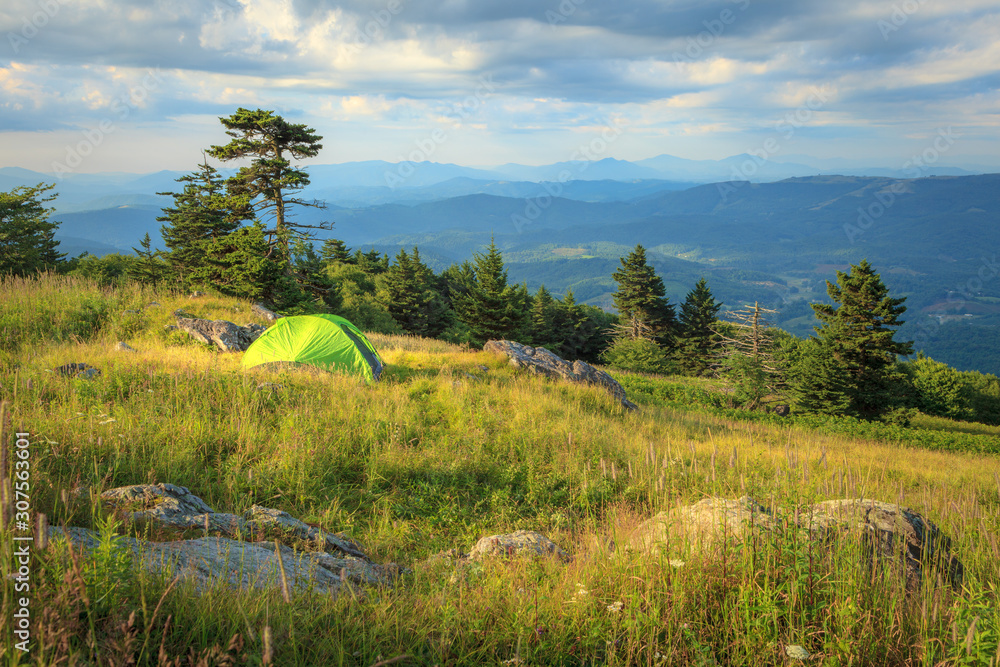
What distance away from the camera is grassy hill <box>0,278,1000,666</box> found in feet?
7.75

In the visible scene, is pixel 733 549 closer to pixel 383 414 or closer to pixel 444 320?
pixel 383 414

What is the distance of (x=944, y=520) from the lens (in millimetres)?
4672

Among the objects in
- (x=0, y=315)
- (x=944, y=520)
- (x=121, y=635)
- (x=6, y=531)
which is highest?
(x=0, y=315)

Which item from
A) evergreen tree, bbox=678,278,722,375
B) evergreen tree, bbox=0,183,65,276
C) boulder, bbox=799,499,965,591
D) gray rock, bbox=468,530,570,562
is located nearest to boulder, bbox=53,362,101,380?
gray rock, bbox=468,530,570,562

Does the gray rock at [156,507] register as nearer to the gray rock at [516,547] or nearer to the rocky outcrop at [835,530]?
the gray rock at [516,547]

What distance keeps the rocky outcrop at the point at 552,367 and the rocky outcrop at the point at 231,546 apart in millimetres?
10494

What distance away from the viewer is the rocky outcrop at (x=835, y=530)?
10.5 ft

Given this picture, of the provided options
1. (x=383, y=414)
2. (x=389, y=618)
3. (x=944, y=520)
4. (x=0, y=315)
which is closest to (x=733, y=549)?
(x=389, y=618)

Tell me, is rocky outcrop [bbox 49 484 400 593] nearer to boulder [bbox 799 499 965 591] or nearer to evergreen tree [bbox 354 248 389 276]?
boulder [bbox 799 499 965 591]

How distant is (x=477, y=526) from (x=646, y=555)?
2.67m

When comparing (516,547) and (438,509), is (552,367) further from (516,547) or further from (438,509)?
(516,547)

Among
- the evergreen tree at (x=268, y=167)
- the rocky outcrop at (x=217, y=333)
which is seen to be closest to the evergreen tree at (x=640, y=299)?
→ the evergreen tree at (x=268, y=167)

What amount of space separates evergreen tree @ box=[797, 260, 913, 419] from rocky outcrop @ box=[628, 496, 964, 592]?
90.8ft

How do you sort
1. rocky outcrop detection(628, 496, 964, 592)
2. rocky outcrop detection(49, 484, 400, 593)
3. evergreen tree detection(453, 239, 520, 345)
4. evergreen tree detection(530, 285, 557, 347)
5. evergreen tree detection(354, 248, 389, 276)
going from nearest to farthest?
rocky outcrop detection(49, 484, 400, 593)
rocky outcrop detection(628, 496, 964, 592)
evergreen tree detection(453, 239, 520, 345)
evergreen tree detection(530, 285, 557, 347)
evergreen tree detection(354, 248, 389, 276)
